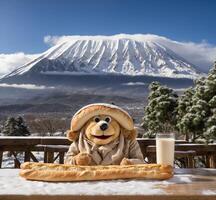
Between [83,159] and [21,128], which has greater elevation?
[83,159]

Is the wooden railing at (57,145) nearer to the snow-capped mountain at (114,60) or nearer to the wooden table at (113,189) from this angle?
the wooden table at (113,189)

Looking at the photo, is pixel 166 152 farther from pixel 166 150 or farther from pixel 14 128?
pixel 14 128

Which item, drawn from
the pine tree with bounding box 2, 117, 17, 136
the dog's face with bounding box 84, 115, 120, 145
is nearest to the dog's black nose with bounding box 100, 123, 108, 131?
the dog's face with bounding box 84, 115, 120, 145

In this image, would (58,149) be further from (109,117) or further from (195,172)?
(195,172)

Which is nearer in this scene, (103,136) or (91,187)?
(91,187)

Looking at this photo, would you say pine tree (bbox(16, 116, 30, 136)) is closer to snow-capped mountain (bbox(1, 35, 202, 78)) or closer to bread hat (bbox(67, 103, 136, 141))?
bread hat (bbox(67, 103, 136, 141))

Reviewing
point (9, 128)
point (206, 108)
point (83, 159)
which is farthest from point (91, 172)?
point (9, 128)
